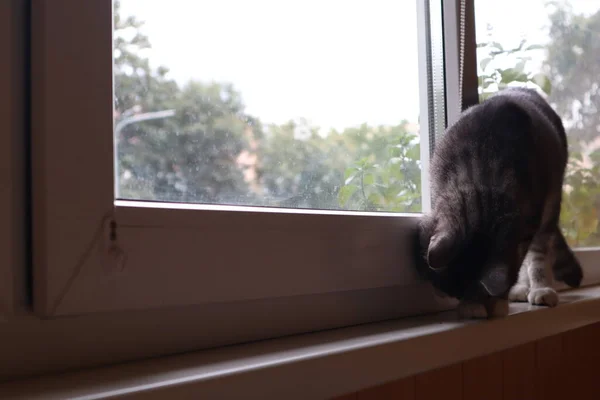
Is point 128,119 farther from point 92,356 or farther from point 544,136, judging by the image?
point 544,136

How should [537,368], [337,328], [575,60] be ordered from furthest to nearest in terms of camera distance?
1. [575,60]
2. [537,368]
3. [337,328]

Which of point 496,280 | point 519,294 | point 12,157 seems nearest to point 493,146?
point 496,280

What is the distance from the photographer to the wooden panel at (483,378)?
0.82 m

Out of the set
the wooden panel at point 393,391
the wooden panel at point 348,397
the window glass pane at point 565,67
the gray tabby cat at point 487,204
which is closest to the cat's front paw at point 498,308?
the gray tabby cat at point 487,204

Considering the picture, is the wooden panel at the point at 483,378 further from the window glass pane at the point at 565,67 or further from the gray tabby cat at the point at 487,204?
the window glass pane at the point at 565,67

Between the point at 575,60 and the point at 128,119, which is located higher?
the point at 575,60

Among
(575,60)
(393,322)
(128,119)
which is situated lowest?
(393,322)

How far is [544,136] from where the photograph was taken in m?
1.06

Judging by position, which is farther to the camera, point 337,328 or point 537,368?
point 537,368

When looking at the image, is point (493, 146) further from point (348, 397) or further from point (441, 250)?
point (348, 397)

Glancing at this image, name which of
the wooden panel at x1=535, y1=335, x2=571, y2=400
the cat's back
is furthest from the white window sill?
the cat's back

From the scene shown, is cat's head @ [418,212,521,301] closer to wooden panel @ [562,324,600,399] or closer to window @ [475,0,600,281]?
wooden panel @ [562,324,600,399]

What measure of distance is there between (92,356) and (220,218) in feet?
0.62

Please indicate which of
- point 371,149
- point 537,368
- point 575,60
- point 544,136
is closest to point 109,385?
point 371,149
